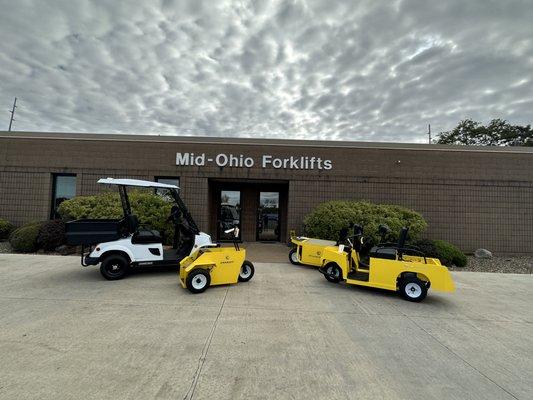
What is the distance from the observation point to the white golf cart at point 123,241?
5938mm

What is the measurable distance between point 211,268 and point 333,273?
8.95 ft

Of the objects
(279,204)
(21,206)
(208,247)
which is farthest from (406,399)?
(21,206)

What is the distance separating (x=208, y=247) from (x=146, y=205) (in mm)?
4522

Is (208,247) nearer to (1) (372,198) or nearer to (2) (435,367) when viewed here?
(2) (435,367)

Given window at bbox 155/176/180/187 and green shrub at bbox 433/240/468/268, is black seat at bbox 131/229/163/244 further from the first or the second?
green shrub at bbox 433/240/468/268

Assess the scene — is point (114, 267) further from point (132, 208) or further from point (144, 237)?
point (132, 208)

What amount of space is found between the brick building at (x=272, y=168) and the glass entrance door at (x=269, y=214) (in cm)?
157

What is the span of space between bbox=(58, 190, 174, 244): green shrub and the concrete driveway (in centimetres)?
355

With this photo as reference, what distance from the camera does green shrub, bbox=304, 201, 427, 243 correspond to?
959 centimetres

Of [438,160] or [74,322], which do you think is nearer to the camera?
[74,322]

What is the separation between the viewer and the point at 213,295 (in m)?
5.29

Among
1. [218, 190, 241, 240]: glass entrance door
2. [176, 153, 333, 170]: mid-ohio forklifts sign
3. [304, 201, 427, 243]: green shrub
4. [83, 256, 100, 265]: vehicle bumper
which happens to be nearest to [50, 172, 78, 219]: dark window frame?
[176, 153, 333, 170]: mid-ohio forklifts sign

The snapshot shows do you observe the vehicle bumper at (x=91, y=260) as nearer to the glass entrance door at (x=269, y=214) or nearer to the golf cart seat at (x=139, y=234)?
the golf cart seat at (x=139, y=234)

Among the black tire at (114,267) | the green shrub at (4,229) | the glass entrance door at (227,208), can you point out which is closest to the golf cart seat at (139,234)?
the black tire at (114,267)
